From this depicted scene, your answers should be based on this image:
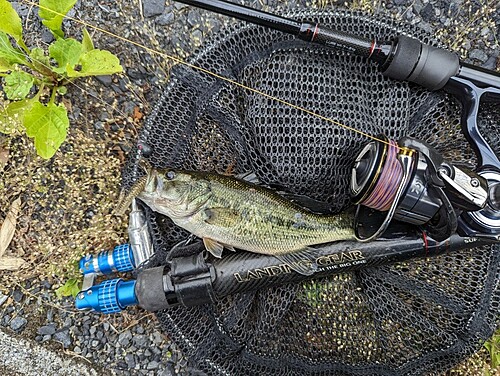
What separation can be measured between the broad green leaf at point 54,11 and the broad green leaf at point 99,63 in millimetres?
259

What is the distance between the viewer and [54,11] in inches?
108

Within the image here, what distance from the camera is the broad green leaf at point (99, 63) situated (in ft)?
9.01

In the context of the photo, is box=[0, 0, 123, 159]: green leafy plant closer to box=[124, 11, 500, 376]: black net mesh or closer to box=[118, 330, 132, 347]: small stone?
box=[124, 11, 500, 376]: black net mesh

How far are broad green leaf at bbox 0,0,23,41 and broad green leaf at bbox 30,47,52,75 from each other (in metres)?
0.12

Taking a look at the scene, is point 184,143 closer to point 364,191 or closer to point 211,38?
point 211,38

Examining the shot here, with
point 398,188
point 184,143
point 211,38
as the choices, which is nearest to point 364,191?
point 398,188

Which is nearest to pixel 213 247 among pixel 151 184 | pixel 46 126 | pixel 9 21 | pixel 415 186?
pixel 151 184

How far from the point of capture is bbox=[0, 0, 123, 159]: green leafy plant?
2729 mm

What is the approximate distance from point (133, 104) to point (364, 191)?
161 cm

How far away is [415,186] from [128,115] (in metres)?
1.85

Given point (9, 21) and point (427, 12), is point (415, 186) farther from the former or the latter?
point (9, 21)

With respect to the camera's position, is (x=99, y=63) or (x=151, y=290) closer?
(x=151, y=290)

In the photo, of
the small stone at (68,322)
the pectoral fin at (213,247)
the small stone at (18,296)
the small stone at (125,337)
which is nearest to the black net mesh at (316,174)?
the pectoral fin at (213,247)

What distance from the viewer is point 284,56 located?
2701 mm
